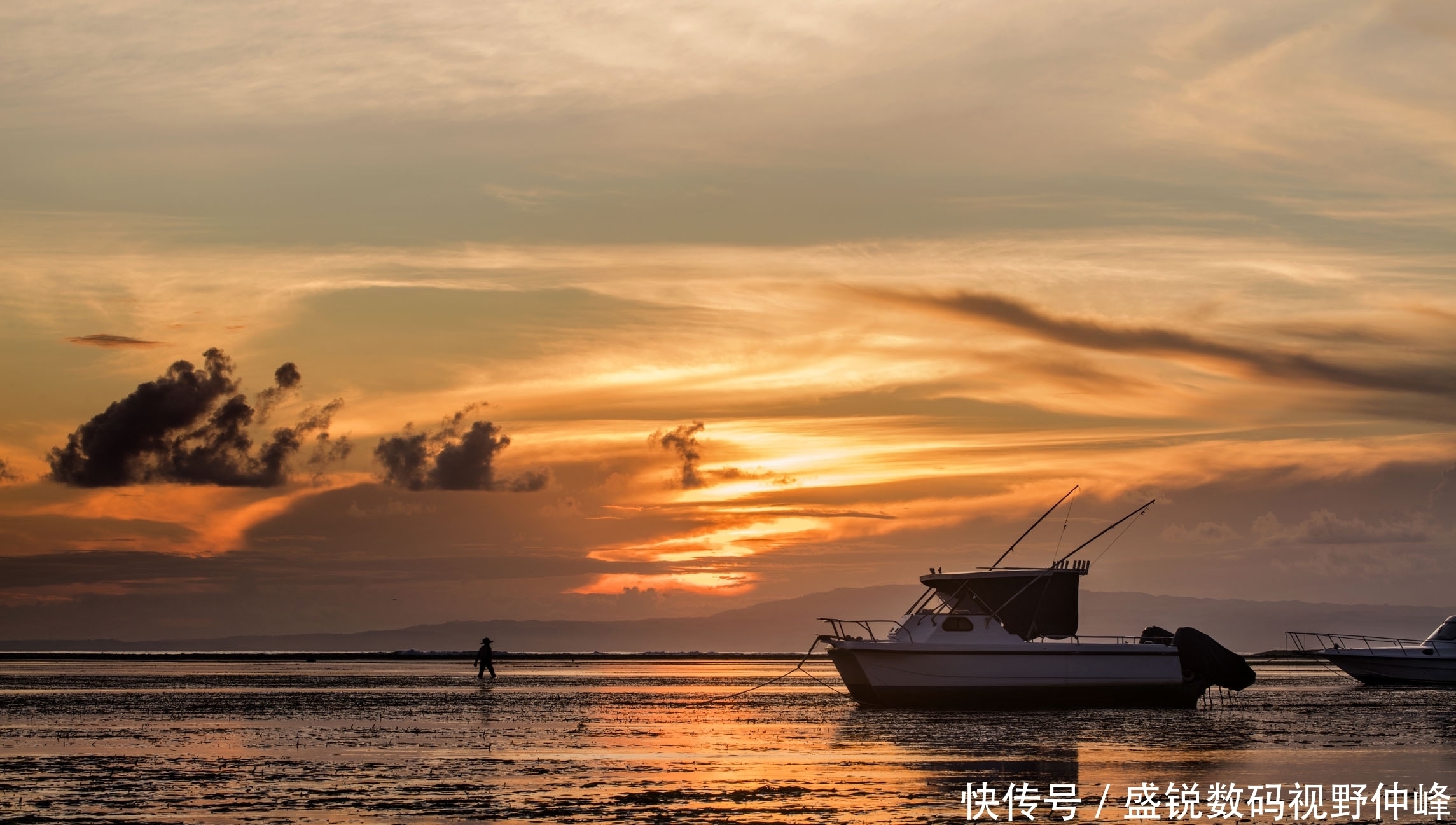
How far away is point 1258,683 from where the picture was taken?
3270 inches

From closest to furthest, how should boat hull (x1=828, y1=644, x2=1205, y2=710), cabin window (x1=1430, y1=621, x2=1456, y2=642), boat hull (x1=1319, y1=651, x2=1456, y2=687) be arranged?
boat hull (x1=828, y1=644, x2=1205, y2=710)
boat hull (x1=1319, y1=651, x2=1456, y2=687)
cabin window (x1=1430, y1=621, x2=1456, y2=642)

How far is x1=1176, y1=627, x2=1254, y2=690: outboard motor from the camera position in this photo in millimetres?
55344

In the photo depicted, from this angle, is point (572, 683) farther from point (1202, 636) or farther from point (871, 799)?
point (871, 799)

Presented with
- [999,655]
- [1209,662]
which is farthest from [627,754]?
[1209,662]

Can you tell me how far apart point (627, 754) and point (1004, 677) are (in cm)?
2109

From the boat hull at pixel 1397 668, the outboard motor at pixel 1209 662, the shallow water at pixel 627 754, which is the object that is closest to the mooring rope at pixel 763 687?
the shallow water at pixel 627 754

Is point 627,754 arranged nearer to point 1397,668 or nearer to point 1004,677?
point 1004,677

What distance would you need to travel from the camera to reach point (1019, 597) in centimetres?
4912

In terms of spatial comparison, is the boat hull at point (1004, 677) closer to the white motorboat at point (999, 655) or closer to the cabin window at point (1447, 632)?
the white motorboat at point (999, 655)

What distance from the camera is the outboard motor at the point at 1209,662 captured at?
55.3m

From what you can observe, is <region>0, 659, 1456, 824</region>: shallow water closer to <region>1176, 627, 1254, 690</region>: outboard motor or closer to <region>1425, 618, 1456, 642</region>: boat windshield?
<region>1176, 627, 1254, 690</region>: outboard motor

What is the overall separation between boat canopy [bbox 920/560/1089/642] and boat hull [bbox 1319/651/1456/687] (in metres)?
33.2

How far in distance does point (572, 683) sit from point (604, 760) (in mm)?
46467

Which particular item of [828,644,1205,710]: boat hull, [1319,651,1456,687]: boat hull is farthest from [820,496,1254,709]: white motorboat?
[1319,651,1456,687]: boat hull
